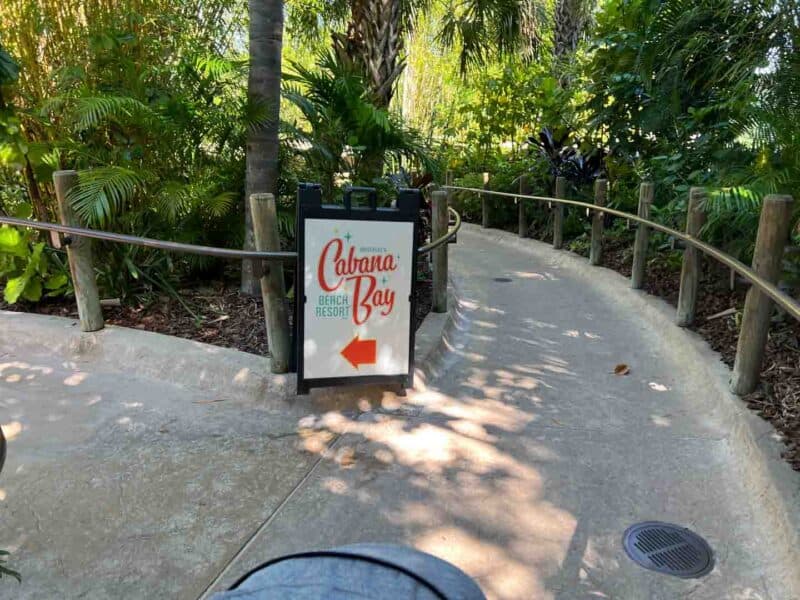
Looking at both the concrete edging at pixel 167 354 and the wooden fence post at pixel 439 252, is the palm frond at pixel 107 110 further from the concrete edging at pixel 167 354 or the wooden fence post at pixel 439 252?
the wooden fence post at pixel 439 252

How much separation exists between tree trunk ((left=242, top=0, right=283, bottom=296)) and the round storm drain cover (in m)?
2.90

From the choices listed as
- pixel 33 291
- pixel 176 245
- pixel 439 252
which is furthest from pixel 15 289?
pixel 439 252

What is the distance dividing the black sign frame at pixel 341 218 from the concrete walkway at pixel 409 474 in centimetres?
19

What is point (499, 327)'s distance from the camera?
17.2 feet

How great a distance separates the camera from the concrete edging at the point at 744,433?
2.45 m

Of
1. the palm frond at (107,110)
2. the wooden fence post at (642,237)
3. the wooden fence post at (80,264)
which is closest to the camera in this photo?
the wooden fence post at (80,264)

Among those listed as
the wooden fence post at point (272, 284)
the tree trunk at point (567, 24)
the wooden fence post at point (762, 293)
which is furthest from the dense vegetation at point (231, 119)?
the tree trunk at point (567, 24)

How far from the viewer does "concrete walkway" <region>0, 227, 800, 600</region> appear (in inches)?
93.1

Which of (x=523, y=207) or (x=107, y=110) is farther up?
(x=107, y=110)

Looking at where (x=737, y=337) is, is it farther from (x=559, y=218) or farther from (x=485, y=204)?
(x=485, y=204)

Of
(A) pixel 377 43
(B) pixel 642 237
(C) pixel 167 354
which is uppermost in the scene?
(A) pixel 377 43

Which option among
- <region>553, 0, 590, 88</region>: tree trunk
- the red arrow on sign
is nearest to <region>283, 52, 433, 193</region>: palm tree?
the red arrow on sign

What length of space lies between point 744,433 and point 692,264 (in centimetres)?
179

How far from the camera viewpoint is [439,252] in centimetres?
500
